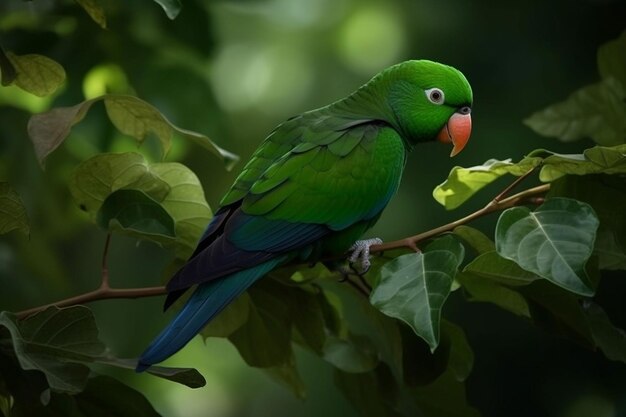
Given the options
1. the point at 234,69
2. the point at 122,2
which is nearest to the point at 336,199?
the point at 122,2

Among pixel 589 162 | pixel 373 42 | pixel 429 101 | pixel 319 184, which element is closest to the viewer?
pixel 589 162

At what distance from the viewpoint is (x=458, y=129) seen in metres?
2.51

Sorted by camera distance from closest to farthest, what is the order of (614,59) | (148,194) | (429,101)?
(148,194)
(429,101)
(614,59)

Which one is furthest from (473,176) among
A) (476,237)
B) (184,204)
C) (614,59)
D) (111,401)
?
(111,401)

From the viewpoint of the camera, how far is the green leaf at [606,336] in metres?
2.01

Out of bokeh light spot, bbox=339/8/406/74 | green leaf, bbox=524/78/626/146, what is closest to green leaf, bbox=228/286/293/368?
green leaf, bbox=524/78/626/146

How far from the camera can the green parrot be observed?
202 cm

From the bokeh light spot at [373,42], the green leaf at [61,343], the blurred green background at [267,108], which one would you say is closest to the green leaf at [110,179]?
the green leaf at [61,343]

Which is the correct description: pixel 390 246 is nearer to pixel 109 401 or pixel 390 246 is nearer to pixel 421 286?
pixel 421 286

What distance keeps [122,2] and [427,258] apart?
1.62 m

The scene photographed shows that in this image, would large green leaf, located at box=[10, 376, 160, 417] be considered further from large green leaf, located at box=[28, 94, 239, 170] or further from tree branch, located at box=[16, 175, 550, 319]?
large green leaf, located at box=[28, 94, 239, 170]

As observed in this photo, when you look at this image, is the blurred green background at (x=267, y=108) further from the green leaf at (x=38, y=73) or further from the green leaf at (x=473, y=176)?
the green leaf at (x=473, y=176)

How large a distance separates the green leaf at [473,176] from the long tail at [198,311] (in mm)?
403

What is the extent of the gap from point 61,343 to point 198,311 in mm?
281
